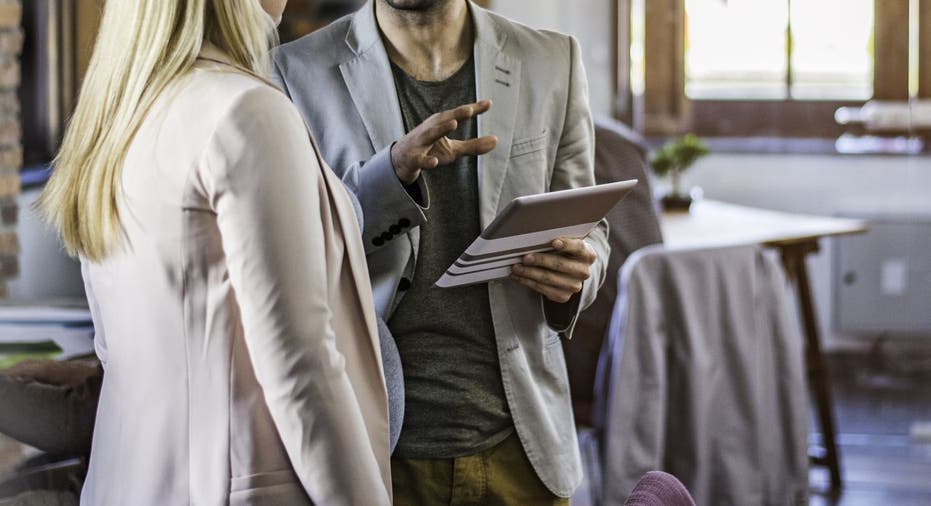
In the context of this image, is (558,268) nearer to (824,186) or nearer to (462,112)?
(462,112)

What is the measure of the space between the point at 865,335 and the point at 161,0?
468 centimetres

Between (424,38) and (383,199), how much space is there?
10.3 inches

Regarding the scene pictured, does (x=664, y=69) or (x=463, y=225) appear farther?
(x=664, y=69)

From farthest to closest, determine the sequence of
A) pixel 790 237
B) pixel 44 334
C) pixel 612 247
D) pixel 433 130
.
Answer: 1. pixel 790 237
2. pixel 612 247
3. pixel 44 334
4. pixel 433 130

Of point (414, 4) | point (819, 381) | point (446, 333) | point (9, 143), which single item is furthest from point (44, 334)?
point (819, 381)

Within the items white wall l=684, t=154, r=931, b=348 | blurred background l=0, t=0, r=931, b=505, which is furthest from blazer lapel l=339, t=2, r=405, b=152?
white wall l=684, t=154, r=931, b=348

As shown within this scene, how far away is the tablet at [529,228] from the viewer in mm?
1382

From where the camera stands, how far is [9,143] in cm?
321

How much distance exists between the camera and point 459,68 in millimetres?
1646

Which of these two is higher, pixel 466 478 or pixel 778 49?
pixel 778 49

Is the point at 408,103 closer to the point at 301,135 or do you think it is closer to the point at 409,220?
the point at 409,220

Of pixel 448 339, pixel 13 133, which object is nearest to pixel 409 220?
pixel 448 339

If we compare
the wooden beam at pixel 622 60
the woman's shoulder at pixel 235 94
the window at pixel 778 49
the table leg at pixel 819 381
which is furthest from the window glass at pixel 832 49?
the woman's shoulder at pixel 235 94

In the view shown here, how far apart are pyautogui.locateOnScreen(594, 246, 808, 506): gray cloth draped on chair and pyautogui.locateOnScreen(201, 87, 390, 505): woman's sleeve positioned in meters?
1.86
